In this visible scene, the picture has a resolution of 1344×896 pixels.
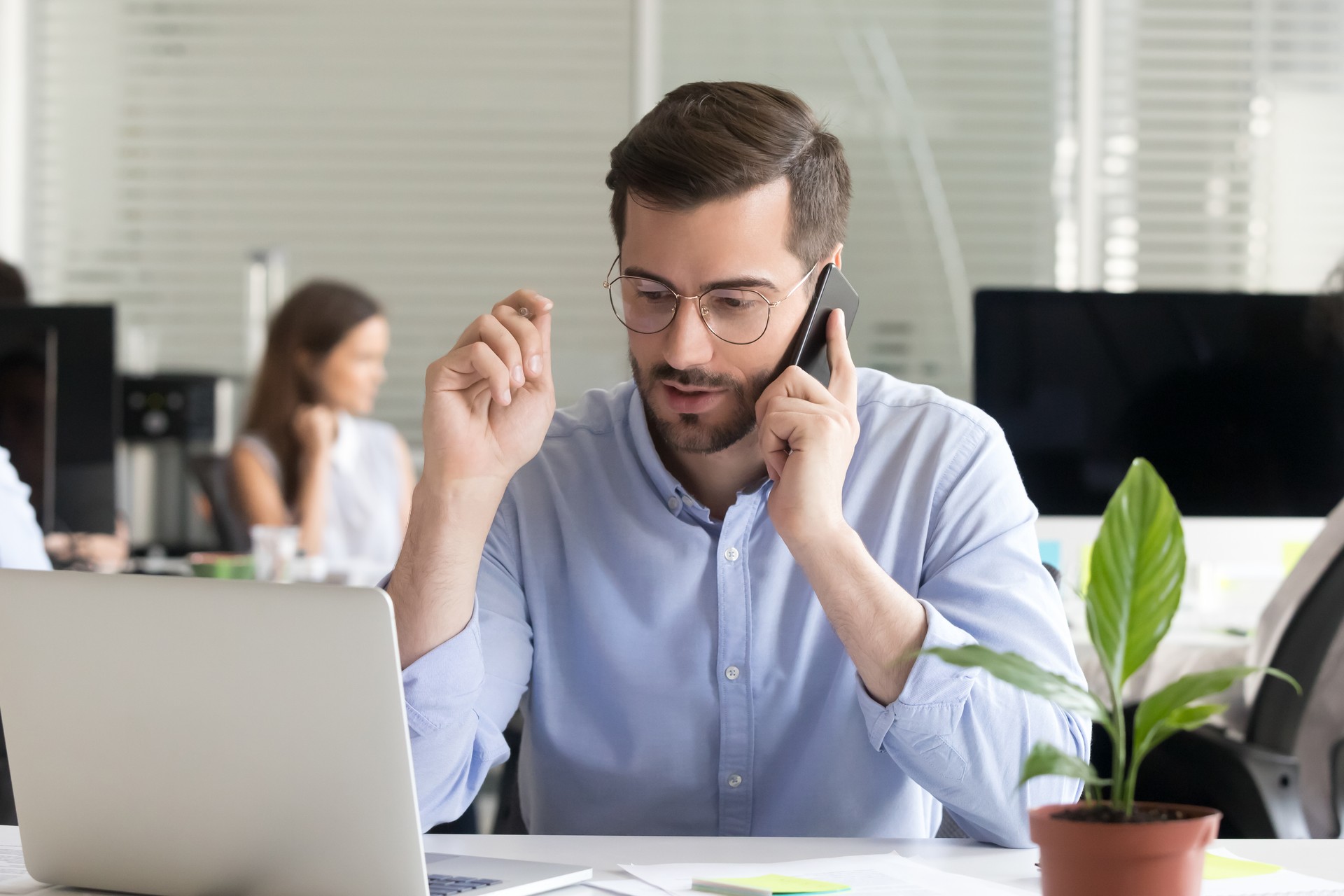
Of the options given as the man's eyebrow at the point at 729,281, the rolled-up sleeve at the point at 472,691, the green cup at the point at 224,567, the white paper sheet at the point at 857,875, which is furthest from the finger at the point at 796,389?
the green cup at the point at 224,567

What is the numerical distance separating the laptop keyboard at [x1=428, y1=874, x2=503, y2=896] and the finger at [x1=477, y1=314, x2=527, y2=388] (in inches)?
20.3

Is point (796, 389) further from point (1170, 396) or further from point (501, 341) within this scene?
point (1170, 396)

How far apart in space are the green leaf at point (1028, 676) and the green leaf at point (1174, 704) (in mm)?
26

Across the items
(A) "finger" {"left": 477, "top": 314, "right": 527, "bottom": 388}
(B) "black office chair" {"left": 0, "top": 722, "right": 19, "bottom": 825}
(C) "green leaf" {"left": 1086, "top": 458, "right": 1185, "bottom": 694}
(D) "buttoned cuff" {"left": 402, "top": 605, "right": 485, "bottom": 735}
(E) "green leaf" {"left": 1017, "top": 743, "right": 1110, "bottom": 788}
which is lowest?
(B) "black office chair" {"left": 0, "top": 722, "right": 19, "bottom": 825}

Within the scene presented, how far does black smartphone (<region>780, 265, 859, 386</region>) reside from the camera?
4.82 feet

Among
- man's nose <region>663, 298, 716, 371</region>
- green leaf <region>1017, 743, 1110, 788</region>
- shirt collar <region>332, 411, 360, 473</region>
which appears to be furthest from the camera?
shirt collar <region>332, 411, 360, 473</region>

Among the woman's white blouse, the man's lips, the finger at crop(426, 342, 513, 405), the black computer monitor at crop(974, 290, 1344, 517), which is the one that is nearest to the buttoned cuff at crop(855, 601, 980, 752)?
the man's lips

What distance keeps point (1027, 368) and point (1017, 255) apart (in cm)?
216

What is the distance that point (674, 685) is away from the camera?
1.38 meters

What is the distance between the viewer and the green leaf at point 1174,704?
→ 2.43ft

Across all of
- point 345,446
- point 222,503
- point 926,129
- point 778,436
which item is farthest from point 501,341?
point 926,129

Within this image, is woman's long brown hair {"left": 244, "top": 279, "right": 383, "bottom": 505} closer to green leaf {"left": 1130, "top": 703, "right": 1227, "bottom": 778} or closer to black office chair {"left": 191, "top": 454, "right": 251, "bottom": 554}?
black office chair {"left": 191, "top": 454, "right": 251, "bottom": 554}

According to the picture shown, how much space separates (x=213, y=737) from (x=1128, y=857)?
554 millimetres

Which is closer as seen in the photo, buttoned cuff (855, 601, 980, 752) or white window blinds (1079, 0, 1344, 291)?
buttoned cuff (855, 601, 980, 752)
